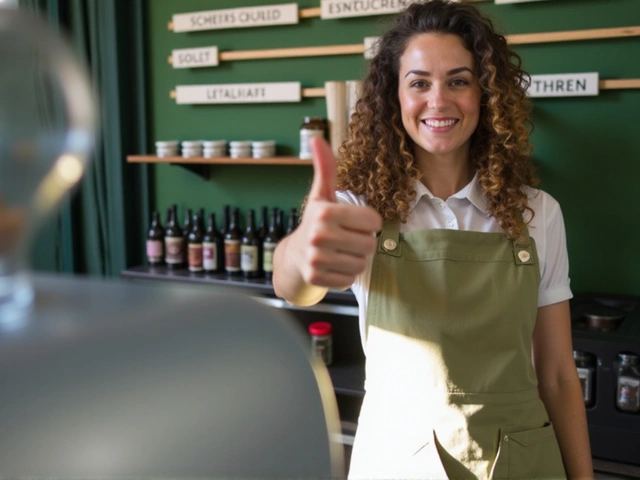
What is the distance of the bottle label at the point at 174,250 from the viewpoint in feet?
9.56

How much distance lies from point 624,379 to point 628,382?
12 mm

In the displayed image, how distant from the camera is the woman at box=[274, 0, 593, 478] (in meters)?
1.20

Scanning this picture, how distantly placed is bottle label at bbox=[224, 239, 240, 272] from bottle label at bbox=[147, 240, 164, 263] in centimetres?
37

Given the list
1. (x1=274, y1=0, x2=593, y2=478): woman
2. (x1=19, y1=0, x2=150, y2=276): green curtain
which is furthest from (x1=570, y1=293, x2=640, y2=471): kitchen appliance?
(x1=19, y1=0, x2=150, y2=276): green curtain

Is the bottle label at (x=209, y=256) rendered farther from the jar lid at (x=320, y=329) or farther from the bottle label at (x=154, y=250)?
the jar lid at (x=320, y=329)

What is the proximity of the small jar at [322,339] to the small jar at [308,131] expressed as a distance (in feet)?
2.08

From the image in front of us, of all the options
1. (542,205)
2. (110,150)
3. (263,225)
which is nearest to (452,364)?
(542,205)

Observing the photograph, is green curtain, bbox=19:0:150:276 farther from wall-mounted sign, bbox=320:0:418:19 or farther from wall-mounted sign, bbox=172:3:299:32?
wall-mounted sign, bbox=320:0:418:19

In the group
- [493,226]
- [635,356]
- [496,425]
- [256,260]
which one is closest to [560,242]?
[493,226]

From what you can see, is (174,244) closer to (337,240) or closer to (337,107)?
(337,107)

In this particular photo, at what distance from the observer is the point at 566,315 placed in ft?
4.26

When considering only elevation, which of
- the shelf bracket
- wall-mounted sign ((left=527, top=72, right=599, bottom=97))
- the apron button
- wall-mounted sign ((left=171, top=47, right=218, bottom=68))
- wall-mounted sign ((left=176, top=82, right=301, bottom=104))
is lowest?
the apron button

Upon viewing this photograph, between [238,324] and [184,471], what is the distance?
6cm

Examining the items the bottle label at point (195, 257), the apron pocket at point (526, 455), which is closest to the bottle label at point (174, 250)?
the bottle label at point (195, 257)
